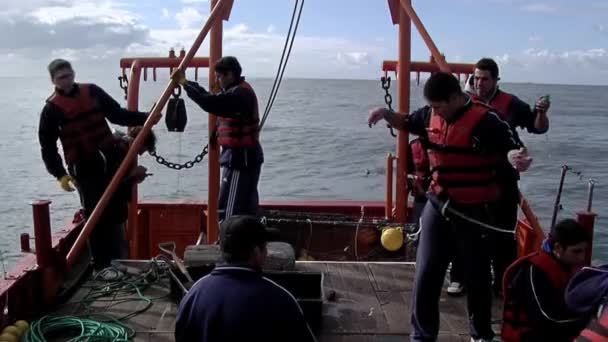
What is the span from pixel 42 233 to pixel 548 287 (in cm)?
327

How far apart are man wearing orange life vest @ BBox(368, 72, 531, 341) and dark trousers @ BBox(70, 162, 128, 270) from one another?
2.76m

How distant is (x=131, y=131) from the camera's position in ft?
20.5

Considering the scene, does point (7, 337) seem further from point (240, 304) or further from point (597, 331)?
point (597, 331)

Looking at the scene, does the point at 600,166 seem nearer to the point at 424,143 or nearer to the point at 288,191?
the point at 288,191

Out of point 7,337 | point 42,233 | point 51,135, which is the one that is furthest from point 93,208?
point 7,337

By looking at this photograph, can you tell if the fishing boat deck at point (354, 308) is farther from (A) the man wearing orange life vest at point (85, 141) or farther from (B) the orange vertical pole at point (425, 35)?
(B) the orange vertical pole at point (425, 35)

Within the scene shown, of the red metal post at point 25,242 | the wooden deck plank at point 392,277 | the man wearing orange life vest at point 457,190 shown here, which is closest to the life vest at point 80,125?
the red metal post at point 25,242

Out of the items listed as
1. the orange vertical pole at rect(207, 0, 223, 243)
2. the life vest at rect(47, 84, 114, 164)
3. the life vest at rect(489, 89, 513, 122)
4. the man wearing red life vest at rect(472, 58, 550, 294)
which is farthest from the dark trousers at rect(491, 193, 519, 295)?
the life vest at rect(47, 84, 114, 164)

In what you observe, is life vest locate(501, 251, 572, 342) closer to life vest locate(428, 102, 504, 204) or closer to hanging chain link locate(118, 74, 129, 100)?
life vest locate(428, 102, 504, 204)

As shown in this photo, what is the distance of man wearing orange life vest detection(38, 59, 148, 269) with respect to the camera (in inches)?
218

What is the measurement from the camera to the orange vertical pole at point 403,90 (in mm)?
6629

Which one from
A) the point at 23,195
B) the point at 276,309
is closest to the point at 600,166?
the point at 23,195

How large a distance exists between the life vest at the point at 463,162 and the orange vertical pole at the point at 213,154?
104 inches

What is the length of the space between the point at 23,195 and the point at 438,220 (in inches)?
693
